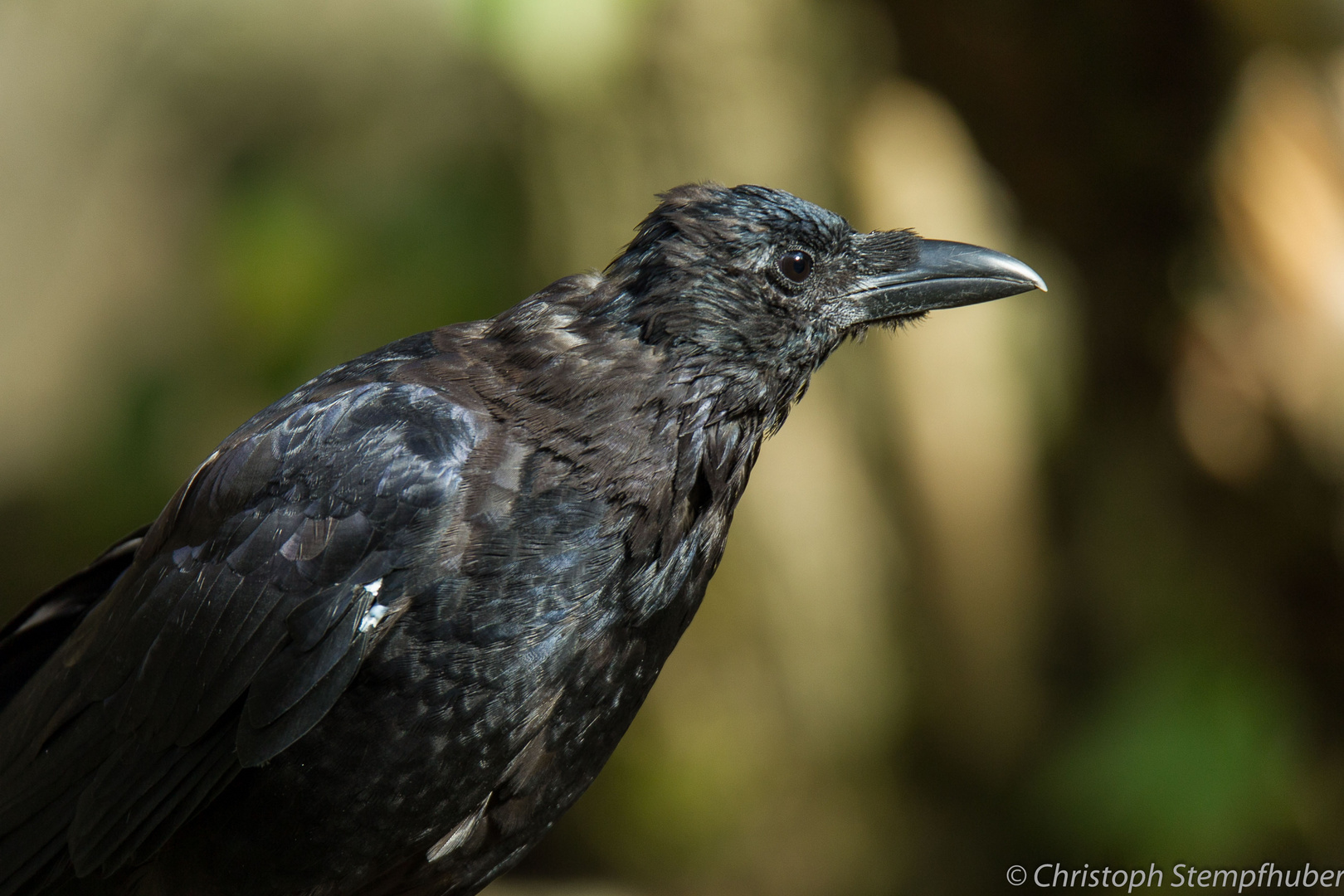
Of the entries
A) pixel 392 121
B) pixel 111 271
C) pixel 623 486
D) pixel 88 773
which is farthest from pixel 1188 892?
pixel 111 271

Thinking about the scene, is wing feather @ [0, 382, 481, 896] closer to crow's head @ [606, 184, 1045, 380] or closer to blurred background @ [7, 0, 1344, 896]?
crow's head @ [606, 184, 1045, 380]

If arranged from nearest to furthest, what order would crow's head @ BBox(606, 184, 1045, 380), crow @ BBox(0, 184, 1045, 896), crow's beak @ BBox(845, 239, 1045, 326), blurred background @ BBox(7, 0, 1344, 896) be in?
crow @ BBox(0, 184, 1045, 896), crow's head @ BBox(606, 184, 1045, 380), crow's beak @ BBox(845, 239, 1045, 326), blurred background @ BBox(7, 0, 1344, 896)

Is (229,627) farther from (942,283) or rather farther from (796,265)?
(942,283)

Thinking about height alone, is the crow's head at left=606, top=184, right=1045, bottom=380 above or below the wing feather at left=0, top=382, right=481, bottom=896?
above

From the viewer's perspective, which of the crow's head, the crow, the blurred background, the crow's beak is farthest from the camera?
the blurred background

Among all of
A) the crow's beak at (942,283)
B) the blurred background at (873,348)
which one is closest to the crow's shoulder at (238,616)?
the crow's beak at (942,283)

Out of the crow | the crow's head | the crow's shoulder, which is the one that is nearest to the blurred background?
the crow's head

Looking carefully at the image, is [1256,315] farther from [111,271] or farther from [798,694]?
[111,271]
